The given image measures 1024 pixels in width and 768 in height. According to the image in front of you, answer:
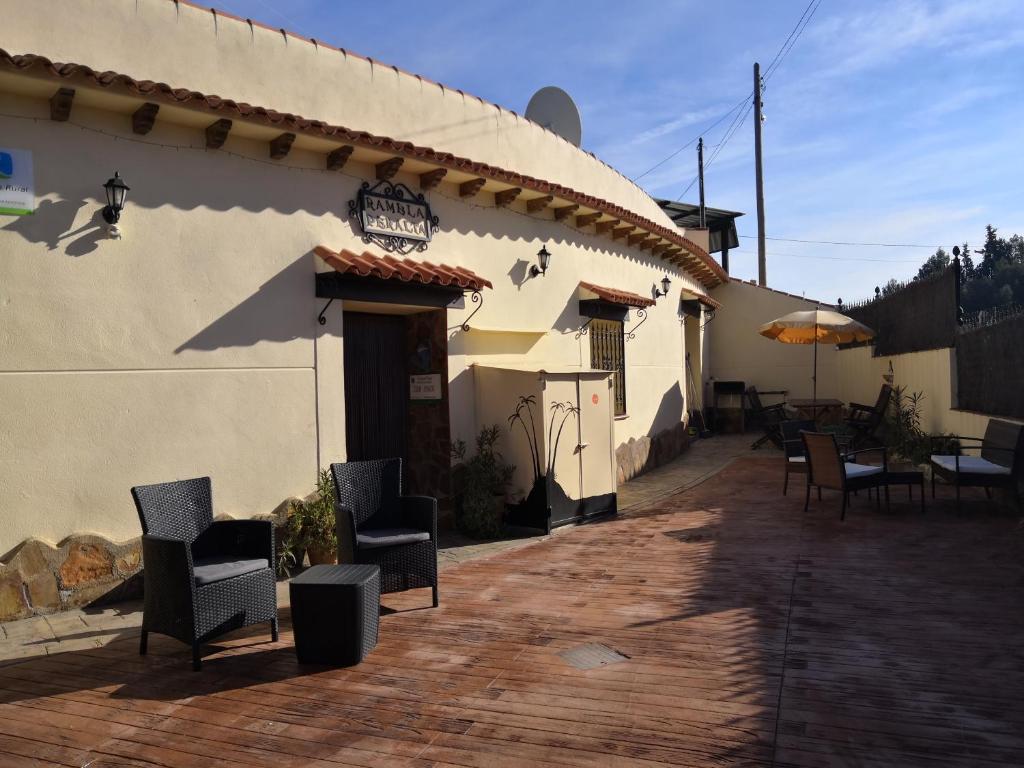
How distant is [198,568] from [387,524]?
1.54m

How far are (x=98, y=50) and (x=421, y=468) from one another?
4.83 m

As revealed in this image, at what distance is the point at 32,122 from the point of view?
515 centimetres

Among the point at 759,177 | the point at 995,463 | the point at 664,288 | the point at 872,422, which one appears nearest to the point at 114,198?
the point at 995,463

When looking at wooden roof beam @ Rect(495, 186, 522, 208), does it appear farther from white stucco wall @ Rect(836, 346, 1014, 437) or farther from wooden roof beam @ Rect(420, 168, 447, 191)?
white stucco wall @ Rect(836, 346, 1014, 437)

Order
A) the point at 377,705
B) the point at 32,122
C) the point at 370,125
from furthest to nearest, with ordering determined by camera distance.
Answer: the point at 370,125 < the point at 32,122 < the point at 377,705

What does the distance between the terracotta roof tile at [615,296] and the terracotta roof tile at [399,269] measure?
247 centimetres

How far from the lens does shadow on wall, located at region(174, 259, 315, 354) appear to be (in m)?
6.03

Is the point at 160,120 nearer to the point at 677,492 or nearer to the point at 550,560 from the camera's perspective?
the point at 550,560

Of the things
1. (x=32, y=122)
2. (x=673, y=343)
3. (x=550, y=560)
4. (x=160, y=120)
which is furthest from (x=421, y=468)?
(x=673, y=343)

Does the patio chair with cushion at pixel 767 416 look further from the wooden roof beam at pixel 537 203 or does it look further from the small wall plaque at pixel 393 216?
the small wall plaque at pixel 393 216

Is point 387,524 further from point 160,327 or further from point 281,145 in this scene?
point 281,145

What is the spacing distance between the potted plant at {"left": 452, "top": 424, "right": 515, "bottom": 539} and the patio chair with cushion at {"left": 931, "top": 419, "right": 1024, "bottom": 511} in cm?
460

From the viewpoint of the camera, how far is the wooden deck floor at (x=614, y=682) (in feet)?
10.4

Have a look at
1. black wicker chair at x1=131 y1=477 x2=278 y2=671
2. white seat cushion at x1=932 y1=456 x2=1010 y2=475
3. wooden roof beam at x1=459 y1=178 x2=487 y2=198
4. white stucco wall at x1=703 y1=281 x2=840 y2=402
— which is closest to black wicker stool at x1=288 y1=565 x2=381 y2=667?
black wicker chair at x1=131 y1=477 x2=278 y2=671
